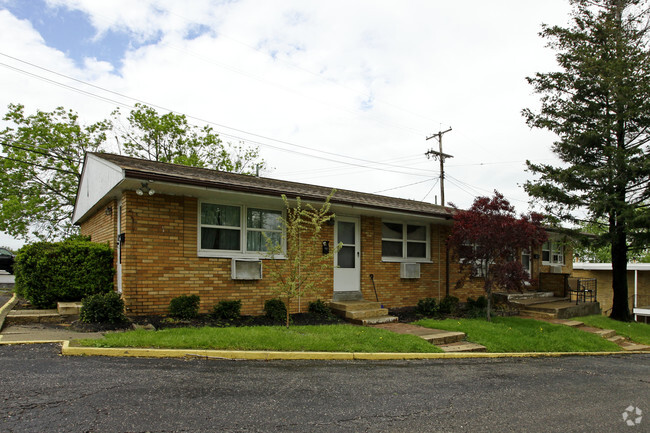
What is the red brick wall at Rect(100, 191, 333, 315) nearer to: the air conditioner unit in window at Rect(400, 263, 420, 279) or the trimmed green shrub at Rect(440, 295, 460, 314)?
the air conditioner unit in window at Rect(400, 263, 420, 279)

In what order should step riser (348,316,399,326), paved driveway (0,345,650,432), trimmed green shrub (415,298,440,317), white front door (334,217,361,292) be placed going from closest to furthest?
paved driveway (0,345,650,432) < step riser (348,316,399,326) < white front door (334,217,361,292) < trimmed green shrub (415,298,440,317)

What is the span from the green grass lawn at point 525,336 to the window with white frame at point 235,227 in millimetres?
4203

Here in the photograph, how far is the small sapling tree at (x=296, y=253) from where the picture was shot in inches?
311

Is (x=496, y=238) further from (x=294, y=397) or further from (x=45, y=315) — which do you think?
(x=45, y=315)

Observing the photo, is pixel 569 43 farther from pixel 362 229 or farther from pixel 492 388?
pixel 492 388

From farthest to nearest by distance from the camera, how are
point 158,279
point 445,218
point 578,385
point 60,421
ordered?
point 445,218
point 158,279
point 578,385
point 60,421

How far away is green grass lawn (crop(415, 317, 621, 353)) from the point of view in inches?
341

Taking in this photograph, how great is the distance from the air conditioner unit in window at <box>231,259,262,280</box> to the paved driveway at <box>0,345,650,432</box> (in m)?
3.47

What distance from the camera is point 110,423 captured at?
11.9ft

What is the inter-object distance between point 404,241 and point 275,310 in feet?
16.8

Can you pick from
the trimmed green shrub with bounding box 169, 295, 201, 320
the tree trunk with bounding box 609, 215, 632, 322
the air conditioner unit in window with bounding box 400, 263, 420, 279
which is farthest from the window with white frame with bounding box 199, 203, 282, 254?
the tree trunk with bounding box 609, 215, 632, 322

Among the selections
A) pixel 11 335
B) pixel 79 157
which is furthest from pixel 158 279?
pixel 79 157

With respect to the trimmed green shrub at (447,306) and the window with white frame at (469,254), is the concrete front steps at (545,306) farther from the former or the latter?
the window with white frame at (469,254)

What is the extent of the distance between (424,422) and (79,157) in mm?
24432
